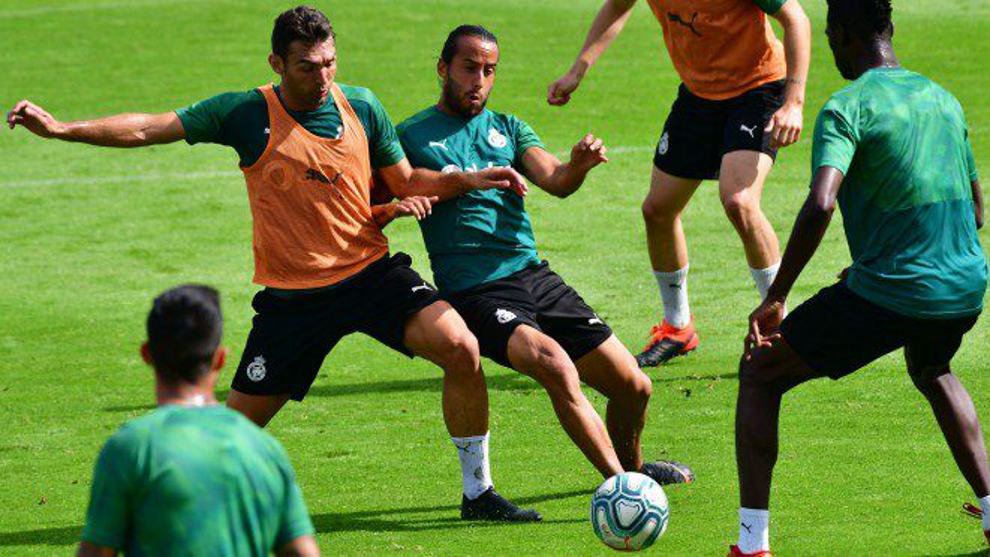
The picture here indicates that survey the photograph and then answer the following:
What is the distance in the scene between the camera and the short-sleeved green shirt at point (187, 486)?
→ 4453 mm

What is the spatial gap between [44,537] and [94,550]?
3647mm

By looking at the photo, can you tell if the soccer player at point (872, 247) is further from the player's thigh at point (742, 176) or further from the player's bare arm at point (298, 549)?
the player's thigh at point (742, 176)

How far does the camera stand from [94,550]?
4.54 metres

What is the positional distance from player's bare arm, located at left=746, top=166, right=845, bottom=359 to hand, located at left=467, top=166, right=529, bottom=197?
6.31 feet

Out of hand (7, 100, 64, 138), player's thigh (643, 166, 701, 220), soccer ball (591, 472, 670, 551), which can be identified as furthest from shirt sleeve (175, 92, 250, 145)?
player's thigh (643, 166, 701, 220)

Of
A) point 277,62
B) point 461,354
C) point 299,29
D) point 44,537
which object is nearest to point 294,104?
point 277,62

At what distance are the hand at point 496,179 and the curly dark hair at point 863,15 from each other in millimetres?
1974

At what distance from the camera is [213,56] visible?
78.1 ft

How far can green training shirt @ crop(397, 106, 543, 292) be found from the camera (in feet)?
27.8

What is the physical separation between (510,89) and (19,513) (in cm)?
1398

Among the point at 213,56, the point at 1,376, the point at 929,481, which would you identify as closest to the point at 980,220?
the point at 929,481

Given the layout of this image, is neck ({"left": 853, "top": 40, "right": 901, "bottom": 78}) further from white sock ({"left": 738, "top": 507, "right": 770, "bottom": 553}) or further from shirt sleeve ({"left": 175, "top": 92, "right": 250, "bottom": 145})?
shirt sleeve ({"left": 175, "top": 92, "right": 250, "bottom": 145})

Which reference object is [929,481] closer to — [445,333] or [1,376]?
[445,333]

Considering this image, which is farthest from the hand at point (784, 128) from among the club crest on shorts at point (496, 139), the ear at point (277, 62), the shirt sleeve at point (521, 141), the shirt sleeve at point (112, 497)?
the shirt sleeve at point (112, 497)
